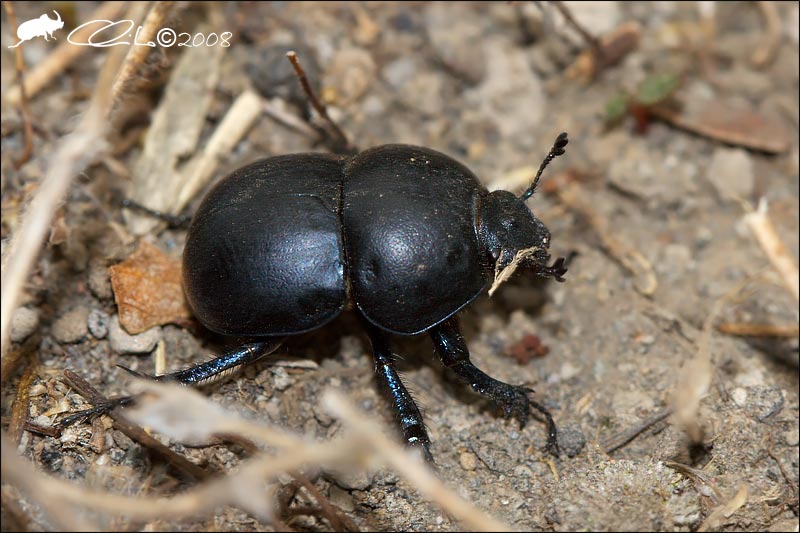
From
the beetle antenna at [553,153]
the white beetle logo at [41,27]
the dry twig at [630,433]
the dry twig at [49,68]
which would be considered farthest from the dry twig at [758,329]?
the white beetle logo at [41,27]

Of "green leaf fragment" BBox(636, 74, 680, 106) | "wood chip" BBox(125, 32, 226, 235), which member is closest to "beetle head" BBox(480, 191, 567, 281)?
"green leaf fragment" BBox(636, 74, 680, 106)

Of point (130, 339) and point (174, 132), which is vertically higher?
point (174, 132)

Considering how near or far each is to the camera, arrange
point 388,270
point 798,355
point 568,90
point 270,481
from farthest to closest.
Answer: point 568,90, point 798,355, point 388,270, point 270,481

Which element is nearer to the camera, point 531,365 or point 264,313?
point 264,313

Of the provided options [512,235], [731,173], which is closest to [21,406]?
[512,235]

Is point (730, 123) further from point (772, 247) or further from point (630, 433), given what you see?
point (630, 433)

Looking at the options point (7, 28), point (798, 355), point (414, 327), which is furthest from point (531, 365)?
point (7, 28)

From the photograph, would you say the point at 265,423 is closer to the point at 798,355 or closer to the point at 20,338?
the point at 20,338
